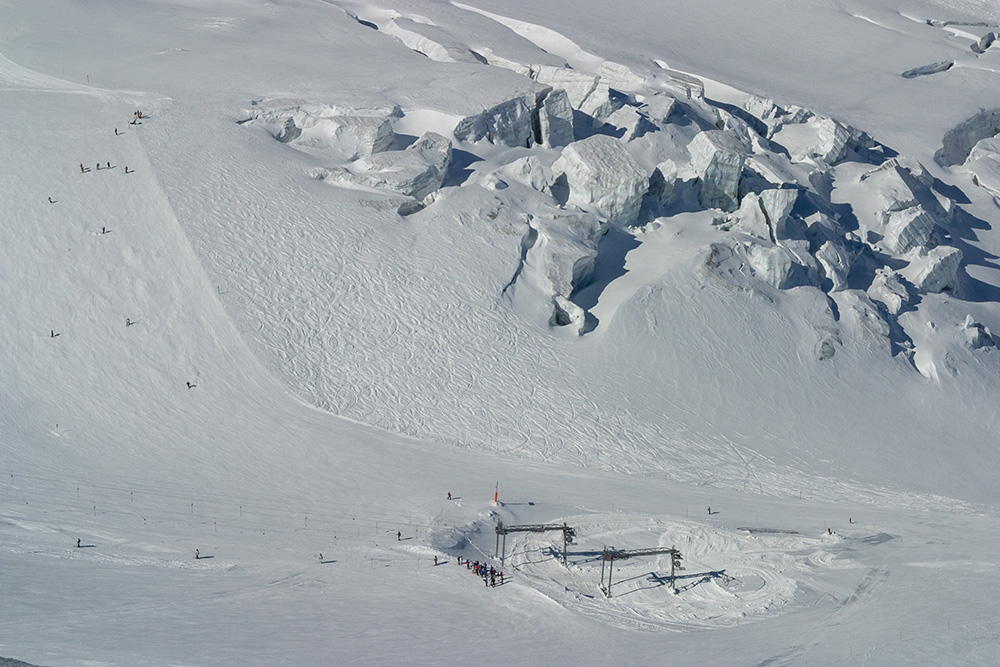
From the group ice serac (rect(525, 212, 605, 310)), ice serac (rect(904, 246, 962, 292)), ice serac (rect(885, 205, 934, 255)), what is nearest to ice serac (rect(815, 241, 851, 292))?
ice serac (rect(904, 246, 962, 292))

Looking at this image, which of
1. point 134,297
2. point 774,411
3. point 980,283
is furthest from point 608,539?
point 980,283

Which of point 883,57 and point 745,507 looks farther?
point 883,57

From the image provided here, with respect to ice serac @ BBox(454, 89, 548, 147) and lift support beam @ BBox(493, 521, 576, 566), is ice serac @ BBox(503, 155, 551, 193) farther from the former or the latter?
lift support beam @ BBox(493, 521, 576, 566)

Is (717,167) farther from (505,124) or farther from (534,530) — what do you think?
(534,530)

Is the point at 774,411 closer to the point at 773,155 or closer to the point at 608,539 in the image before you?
the point at 608,539

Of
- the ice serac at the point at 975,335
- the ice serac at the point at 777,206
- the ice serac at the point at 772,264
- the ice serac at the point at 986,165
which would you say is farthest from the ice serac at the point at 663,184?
the ice serac at the point at 986,165

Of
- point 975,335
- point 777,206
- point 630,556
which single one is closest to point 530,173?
point 777,206

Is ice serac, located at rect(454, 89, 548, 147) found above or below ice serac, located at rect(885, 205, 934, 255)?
above
